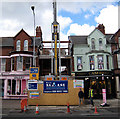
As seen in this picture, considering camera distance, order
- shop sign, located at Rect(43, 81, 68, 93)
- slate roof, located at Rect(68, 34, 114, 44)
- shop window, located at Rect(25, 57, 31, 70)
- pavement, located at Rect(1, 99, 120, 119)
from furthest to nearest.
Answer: slate roof, located at Rect(68, 34, 114, 44) < shop window, located at Rect(25, 57, 31, 70) < shop sign, located at Rect(43, 81, 68, 93) < pavement, located at Rect(1, 99, 120, 119)

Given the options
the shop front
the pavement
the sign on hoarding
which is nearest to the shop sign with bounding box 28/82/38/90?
the sign on hoarding

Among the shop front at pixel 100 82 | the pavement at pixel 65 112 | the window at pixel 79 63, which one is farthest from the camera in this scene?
the window at pixel 79 63

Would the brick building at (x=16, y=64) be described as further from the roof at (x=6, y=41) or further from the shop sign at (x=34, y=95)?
the shop sign at (x=34, y=95)

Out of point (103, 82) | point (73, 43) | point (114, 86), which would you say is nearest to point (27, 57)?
point (73, 43)

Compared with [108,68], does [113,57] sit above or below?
above

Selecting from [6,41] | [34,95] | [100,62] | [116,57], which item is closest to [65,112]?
[34,95]

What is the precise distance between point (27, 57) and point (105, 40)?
13286 millimetres

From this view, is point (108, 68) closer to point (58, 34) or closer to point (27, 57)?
point (58, 34)

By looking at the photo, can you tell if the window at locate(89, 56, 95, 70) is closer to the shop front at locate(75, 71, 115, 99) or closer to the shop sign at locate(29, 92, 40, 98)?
the shop front at locate(75, 71, 115, 99)

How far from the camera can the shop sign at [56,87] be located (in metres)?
15.7

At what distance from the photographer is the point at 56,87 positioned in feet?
51.9

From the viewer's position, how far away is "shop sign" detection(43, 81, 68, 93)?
1573 centimetres

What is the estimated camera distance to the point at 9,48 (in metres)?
25.6

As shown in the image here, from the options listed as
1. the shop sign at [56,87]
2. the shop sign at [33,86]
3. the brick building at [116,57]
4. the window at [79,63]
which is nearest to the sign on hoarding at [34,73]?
the shop sign at [33,86]
